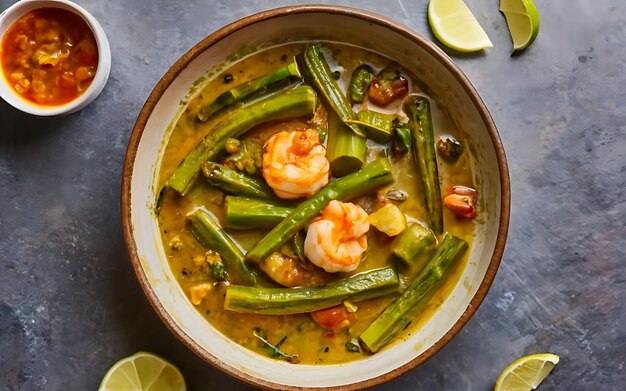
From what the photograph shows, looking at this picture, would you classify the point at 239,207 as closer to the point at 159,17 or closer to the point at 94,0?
the point at 159,17

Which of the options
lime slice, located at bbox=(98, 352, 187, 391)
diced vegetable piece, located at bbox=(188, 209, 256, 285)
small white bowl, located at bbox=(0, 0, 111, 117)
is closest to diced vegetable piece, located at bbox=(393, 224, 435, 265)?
diced vegetable piece, located at bbox=(188, 209, 256, 285)

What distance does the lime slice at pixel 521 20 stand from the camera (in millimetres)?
3637

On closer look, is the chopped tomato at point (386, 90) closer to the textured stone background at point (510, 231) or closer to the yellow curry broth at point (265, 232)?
the yellow curry broth at point (265, 232)

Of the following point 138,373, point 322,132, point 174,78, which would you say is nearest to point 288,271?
point 322,132

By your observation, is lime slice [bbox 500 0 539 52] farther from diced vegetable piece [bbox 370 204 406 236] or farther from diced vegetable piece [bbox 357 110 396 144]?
diced vegetable piece [bbox 370 204 406 236]

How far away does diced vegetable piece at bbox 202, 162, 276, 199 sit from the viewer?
3453 mm

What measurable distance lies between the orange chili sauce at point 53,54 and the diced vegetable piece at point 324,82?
1007mm

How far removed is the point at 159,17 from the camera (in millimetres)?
3746

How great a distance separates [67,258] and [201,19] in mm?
1347

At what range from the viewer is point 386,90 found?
11.5 feet

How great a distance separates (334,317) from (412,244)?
1.60 ft

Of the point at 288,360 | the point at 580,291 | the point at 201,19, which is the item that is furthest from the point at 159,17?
the point at 580,291

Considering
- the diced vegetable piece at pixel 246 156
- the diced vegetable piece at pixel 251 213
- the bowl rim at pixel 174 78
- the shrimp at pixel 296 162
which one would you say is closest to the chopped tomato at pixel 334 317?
the bowl rim at pixel 174 78

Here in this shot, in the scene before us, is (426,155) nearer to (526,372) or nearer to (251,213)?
(251,213)
